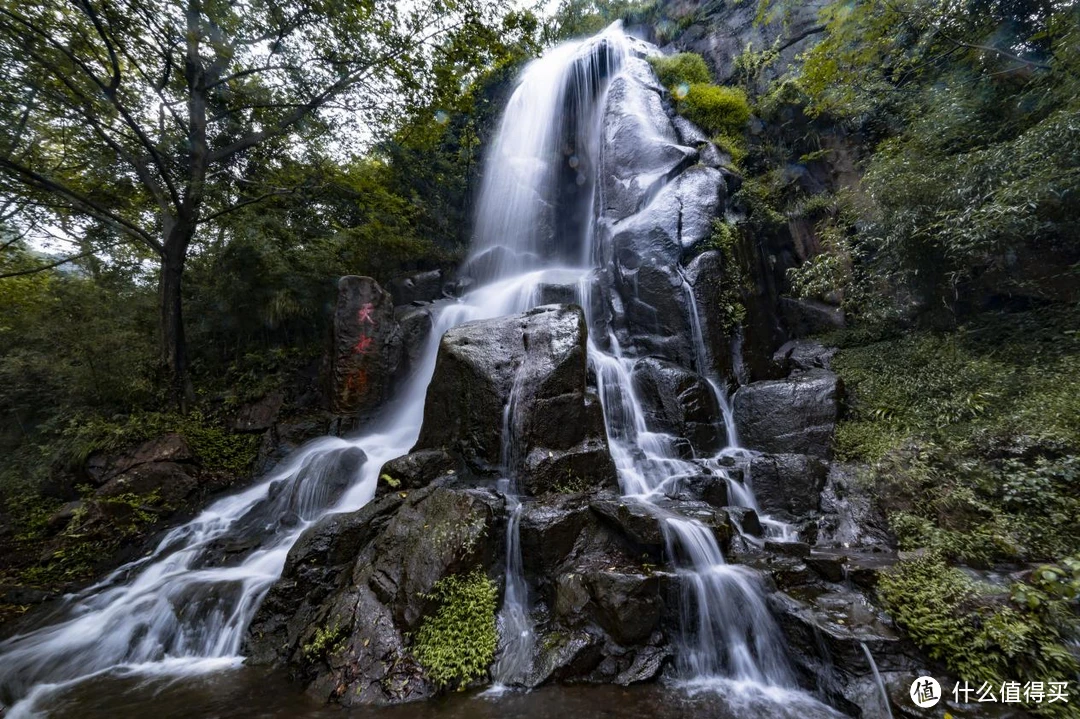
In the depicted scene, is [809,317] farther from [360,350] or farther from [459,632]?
[360,350]

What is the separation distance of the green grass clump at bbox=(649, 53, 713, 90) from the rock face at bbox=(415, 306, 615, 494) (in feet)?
43.0

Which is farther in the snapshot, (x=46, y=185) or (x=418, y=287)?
(x=418, y=287)

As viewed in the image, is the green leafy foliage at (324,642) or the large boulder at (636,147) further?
the large boulder at (636,147)

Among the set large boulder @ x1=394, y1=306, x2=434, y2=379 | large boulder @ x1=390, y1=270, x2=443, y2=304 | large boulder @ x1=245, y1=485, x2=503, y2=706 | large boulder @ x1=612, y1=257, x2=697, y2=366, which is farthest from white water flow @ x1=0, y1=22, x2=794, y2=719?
large boulder @ x1=390, y1=270, x2=443, y2=304

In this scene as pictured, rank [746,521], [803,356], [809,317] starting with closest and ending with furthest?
[746,521], [803,356], [809,317]

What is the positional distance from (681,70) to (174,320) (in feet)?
59.7

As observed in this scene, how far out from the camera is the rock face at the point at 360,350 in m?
11.1

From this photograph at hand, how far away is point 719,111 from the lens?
579 inches

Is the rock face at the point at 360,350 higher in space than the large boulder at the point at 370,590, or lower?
higher

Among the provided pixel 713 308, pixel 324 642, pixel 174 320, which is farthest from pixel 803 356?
pixel 174 320

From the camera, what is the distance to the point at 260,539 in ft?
23.0

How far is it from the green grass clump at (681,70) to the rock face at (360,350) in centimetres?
1334

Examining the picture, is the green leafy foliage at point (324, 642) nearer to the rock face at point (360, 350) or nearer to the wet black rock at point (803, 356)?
the rock face at point (360, 350)

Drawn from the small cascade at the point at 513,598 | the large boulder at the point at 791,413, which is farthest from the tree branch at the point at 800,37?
the small cascade at the point at 513,598
